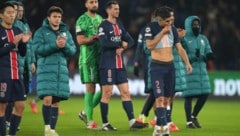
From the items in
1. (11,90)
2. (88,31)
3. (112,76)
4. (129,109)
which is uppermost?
(88,31)

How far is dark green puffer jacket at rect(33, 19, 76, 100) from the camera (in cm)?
1245

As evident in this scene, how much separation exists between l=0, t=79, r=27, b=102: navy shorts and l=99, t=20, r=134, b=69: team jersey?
300cm

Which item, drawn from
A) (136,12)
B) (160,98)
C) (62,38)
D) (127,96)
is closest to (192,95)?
(127,96)

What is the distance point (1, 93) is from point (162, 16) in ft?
10.5

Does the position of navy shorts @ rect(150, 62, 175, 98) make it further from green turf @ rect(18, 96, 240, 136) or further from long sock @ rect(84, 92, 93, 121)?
long sock @ rect(84, 92, 93, 121)

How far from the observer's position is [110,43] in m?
13.9

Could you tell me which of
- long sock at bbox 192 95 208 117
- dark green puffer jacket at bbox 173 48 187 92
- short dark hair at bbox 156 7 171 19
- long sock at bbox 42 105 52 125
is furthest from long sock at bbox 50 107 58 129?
long sock at bbox 192 95 208 117

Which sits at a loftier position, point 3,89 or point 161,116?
point 3,89

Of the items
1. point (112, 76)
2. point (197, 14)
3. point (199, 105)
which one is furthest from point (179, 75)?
point (197, 14)

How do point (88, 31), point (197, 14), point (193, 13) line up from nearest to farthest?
point (88, 31) < point (193, 13) < point (197, 14)

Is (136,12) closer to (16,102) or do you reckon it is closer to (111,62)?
(111,62)

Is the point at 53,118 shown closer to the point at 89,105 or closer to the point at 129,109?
the point at 129,109

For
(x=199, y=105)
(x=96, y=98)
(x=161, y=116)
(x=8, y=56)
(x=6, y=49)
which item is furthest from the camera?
(x=199, y=105)

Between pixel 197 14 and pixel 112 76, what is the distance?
16.7m
